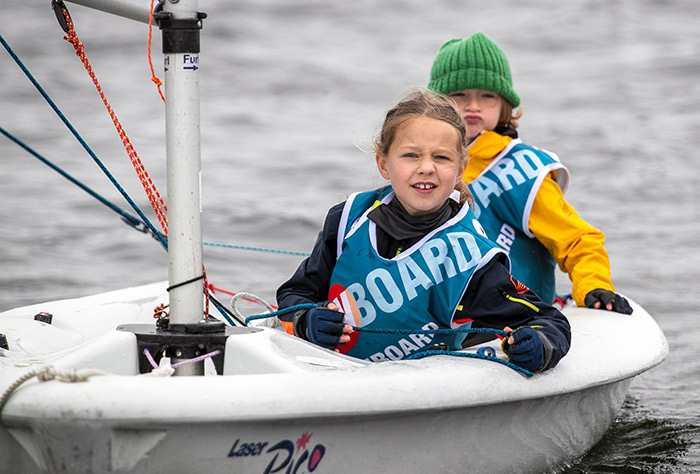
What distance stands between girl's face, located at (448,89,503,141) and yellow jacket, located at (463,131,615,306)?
12 centimetres

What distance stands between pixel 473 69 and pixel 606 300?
1.08m

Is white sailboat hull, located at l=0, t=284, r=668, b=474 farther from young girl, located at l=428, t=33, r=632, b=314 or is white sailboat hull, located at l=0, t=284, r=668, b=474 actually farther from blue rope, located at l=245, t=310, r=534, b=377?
young girl, located at l=428, t=33, r=632, b=314

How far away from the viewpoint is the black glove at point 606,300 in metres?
3.94

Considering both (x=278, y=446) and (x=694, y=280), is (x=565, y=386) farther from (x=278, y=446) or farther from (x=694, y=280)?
(x=694, y=280)

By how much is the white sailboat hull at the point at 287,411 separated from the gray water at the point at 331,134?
75 centimetres

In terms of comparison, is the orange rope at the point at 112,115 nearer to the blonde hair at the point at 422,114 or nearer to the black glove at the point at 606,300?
the blonde hair at the point at 422,114

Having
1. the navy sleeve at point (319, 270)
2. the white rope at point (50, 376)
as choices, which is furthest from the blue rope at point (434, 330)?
the white rope at point (50, 376)

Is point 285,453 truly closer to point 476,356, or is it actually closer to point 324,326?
point 324,326

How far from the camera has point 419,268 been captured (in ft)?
9.78

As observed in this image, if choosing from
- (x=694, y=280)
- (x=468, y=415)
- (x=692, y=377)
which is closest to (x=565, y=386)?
(x=468, y=415)

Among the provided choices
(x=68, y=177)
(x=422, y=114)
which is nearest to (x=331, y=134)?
(x=68, y=177)

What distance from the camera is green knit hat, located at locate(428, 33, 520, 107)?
4.11 meters

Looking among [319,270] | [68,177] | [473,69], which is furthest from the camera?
[473,69]

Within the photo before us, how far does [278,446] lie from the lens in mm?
2451
